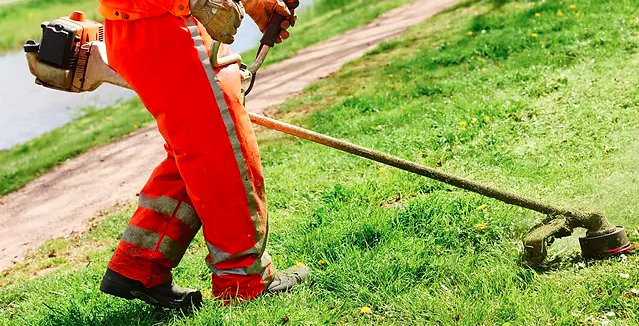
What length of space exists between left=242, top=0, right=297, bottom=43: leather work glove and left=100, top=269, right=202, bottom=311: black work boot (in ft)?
4.13

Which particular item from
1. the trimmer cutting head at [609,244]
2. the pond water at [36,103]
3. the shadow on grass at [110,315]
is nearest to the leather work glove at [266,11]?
the shadow on grass at [110,315]

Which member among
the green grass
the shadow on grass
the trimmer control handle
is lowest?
the green grass

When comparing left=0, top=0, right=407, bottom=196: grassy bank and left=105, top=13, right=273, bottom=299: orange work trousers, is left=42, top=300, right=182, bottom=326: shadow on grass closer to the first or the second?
left=105, top=13, right=273, bottom=299: orange work trousers

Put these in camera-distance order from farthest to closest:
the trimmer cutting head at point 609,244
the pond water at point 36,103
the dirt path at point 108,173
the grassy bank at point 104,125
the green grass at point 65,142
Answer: the pond water at point 36,103 → the grassy bank at point 104,125 → the green grass at point 65,142 → the dirt path at point 108,173 → the trimmer cutting head at point 609,244

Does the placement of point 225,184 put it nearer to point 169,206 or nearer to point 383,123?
point 169,206

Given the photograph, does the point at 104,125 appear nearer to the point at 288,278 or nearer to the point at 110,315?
the point at 110,315

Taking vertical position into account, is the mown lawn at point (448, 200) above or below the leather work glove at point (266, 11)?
below

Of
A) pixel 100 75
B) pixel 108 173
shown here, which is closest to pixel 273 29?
pixel 100 75

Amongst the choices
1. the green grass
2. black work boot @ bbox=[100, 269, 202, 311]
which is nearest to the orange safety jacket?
black work boot @ bbox=[100, 269, 202, 311]

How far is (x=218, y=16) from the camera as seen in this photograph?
2.63 meters

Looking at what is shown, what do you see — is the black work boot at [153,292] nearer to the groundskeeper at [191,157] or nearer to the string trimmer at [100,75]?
the groundskeeper at [191,157]

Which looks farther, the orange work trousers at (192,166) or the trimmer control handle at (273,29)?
the trimmer control handle at (273,29)

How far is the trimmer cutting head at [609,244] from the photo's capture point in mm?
3070

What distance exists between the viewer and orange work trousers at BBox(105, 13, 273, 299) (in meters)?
2.71
